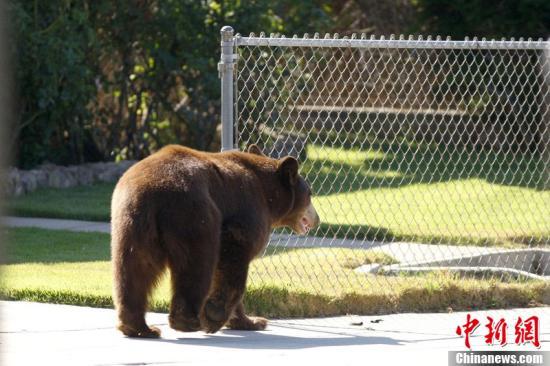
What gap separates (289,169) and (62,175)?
295 inches

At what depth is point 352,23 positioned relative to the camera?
2005 cm

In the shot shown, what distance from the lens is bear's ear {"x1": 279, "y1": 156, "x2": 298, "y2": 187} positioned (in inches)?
289

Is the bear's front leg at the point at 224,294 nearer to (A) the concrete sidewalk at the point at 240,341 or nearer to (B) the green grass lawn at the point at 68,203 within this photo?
(A) the concrete sidewalk at the point at 240,341

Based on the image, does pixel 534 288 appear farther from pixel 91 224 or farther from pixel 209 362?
pixel 91 224

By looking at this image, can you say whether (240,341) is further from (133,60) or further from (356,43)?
(133,60)

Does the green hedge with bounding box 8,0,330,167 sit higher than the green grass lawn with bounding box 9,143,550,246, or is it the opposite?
the green hedge with bounding box 8,0,330,167

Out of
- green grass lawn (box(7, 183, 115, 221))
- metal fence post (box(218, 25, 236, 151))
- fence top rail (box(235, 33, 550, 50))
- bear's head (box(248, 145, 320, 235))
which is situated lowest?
green grass lawn (box(7, 183, 115, 221))

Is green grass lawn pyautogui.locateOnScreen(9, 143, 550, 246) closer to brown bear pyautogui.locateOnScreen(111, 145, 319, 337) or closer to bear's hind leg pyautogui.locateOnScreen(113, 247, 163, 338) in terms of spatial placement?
brown bear pyautogui.locateOnScreen(111, 145, 319, 337)

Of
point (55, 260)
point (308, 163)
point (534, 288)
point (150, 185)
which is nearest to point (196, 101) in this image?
point (308, 163)

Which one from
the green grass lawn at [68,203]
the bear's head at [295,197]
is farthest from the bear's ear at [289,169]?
the green grass lawn at [68,203]

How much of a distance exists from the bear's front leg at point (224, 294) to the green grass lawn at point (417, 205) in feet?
10.8

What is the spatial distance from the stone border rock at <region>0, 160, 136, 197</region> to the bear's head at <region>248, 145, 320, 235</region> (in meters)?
6.18

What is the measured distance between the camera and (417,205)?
11961mm

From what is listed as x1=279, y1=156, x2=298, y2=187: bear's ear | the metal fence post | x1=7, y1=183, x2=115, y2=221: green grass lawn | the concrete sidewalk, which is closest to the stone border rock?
x1=7, y1=183, x2=115, y2=221: green grass lawn
